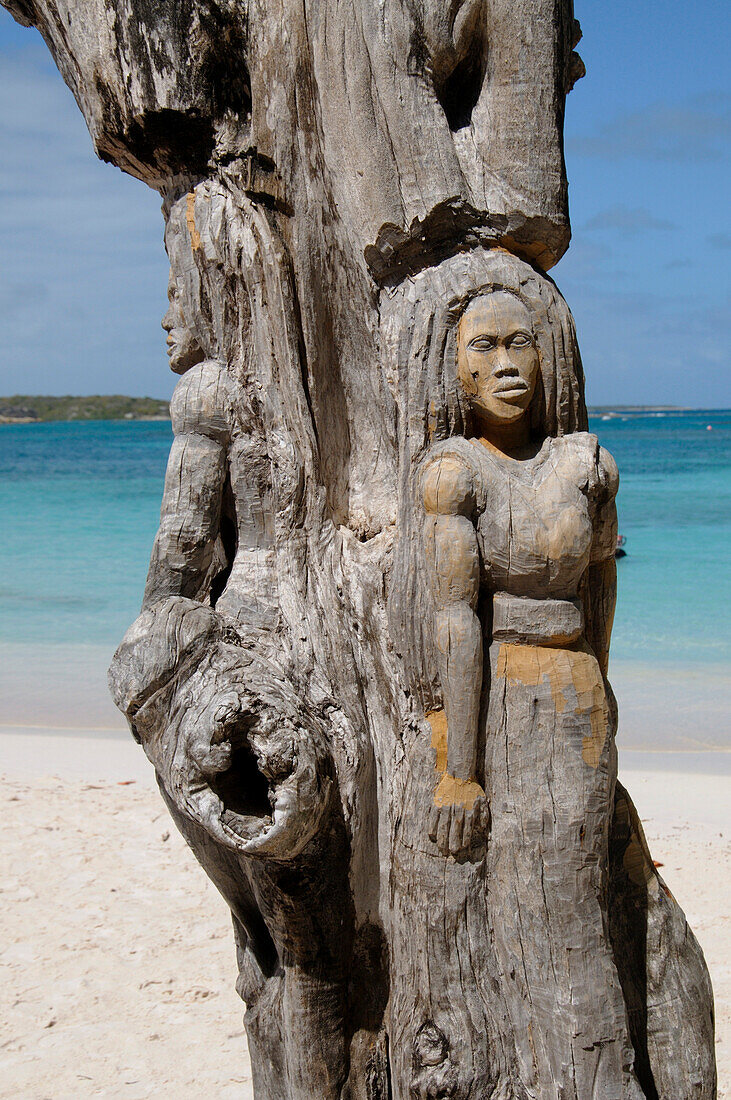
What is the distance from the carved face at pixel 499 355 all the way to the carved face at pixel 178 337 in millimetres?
897

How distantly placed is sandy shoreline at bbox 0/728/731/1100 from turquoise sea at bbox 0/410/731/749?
1.28 metres

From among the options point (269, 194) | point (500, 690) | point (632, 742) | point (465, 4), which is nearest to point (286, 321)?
point (269, 194)

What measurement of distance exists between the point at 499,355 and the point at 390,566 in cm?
58

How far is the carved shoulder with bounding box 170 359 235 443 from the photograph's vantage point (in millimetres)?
2832

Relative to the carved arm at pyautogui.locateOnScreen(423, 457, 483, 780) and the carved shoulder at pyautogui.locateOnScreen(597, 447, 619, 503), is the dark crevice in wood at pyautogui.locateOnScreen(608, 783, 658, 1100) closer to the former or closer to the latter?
the carved arm at pyautogui.locateOnScreen(423, 457, 483, 780)

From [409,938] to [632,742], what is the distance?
16.8 feet

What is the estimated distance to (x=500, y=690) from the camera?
2408 mm

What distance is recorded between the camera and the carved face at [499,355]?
94.9 inches

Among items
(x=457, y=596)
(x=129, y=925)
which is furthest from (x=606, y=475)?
(x=129, y=925)

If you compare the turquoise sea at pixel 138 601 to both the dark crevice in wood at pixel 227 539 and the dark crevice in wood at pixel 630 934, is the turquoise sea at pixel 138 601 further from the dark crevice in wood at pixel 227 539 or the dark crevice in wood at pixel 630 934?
the dark crevice in wood at pixel 227 539

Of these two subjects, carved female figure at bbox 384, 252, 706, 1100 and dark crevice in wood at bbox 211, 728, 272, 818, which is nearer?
carved female figure at bbox 384, 252, 706, 1100

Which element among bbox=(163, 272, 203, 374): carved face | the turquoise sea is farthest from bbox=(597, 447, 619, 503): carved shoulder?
the turquoise sea

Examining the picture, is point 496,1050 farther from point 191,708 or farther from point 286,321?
point 286,321

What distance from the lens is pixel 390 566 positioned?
8.64ft
